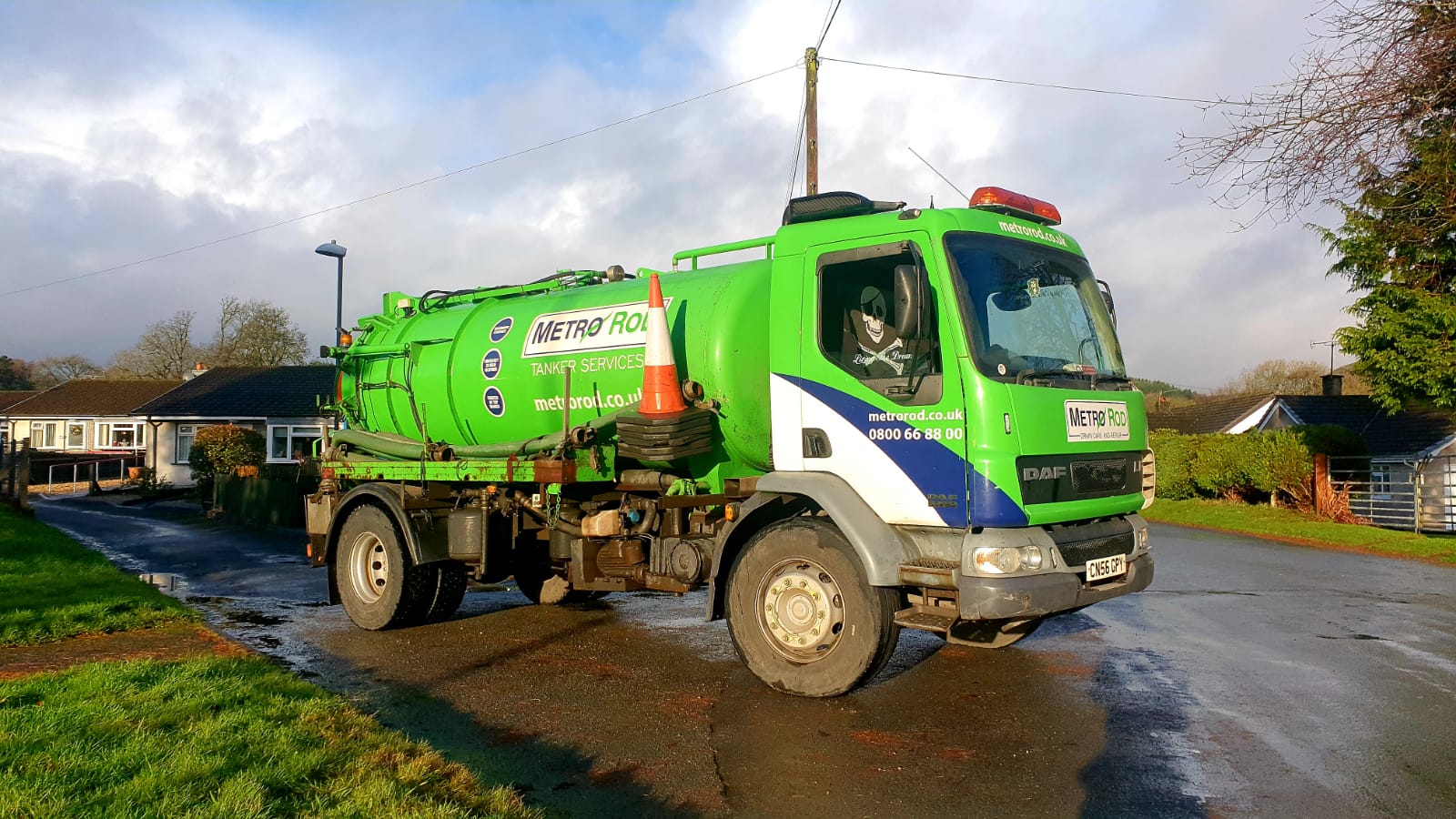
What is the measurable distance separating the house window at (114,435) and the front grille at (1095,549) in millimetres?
56753

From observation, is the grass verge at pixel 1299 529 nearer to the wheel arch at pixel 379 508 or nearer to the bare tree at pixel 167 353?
the wheel arch at pixel 379 508

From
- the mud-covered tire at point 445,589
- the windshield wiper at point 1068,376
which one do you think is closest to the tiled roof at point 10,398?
the mud-covered tire at point 445,589

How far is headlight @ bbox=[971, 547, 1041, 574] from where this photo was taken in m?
5.52

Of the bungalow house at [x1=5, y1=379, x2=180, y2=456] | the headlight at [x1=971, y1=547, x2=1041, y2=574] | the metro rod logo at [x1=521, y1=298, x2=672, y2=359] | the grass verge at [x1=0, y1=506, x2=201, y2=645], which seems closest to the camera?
the headlight at [x1=971, y1=547, x2=1041, y2=574]

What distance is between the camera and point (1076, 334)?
6461mm

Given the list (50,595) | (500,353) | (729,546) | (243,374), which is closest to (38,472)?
(243,374)

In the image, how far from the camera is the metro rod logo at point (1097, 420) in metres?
5.97

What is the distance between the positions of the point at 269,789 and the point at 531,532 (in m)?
4.59

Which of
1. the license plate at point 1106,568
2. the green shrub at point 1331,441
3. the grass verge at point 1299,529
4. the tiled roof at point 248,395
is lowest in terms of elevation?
the grass verge at point 1299,529

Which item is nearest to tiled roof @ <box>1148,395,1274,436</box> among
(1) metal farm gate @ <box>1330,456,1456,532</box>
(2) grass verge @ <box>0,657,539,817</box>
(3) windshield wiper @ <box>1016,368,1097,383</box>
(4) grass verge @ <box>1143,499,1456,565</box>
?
(1) metal farm gate @ <box>1330,456,1456,532</box>

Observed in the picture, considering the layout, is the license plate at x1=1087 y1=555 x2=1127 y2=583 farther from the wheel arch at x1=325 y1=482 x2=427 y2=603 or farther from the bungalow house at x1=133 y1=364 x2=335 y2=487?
the bungalow house at x1=133 y1=364 x2=335 y2=487

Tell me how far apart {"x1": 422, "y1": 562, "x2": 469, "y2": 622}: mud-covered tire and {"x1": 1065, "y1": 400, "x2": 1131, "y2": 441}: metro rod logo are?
5741 millimetres

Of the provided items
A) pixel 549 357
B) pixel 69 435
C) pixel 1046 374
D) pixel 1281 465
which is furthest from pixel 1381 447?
pixel 69 435

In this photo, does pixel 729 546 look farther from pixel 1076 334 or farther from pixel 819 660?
pixel 1076 334
